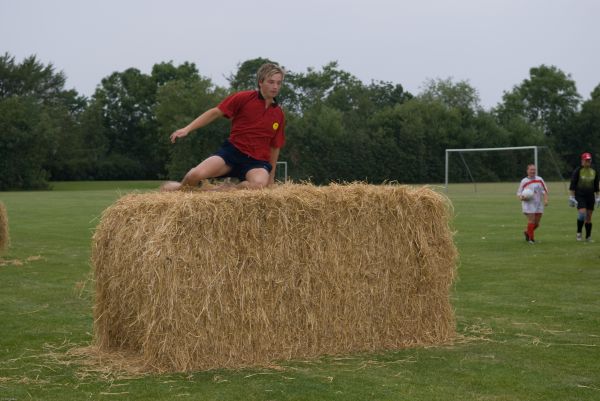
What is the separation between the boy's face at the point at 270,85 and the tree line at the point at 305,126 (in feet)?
140

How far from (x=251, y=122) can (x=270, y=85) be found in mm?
429

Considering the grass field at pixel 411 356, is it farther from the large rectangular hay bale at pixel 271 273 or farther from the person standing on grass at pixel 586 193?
the person standing on grass at pixel 586 193

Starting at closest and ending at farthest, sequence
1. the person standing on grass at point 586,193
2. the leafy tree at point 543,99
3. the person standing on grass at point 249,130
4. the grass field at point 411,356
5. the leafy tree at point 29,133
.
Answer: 1. the grass field at point 411,356
2. the person standing on grass at point 249,130
3. the person standing on grass at point 586,193
4. the leafy tree at point 29,133
5. the leafy tree at point 543,99

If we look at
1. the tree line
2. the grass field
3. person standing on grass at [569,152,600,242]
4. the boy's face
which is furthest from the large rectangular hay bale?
the tree line

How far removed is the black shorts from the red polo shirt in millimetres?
10851

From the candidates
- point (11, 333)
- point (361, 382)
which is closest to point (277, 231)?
point (361, 382)

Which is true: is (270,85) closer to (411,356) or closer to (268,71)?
(268,71)

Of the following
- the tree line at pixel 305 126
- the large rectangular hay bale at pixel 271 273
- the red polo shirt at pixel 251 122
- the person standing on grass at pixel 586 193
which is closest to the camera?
the large rectangular hay bale at pixel 271 273

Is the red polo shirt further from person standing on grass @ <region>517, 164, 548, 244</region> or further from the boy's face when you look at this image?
person standing on grass @ <region>517, 164, 548, 244</region>

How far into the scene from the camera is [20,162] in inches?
2468

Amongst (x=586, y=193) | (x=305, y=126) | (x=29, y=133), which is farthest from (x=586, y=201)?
(x=29, y=133)

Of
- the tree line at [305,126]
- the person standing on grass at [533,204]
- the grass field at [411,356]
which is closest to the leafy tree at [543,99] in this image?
the tree line at [305,126]

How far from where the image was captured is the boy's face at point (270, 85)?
7812 mm

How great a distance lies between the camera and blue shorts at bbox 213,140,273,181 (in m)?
7.89
